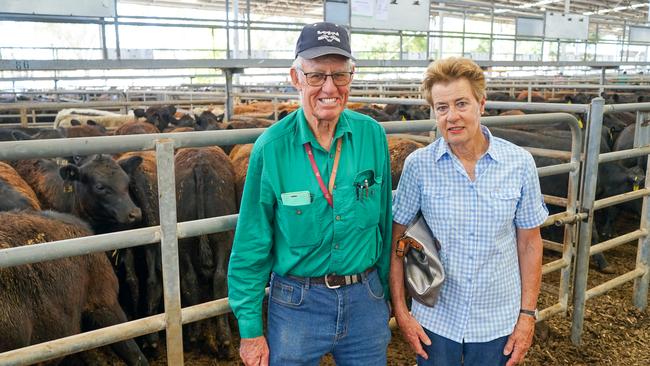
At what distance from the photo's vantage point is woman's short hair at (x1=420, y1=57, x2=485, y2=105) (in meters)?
2.18

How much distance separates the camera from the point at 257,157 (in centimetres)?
200

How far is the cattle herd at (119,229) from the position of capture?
10.5 feet

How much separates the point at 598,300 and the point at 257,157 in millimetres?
4215

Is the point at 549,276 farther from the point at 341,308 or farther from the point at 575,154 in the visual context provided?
the point at 341,308

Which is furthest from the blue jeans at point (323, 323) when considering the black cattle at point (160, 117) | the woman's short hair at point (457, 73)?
the black cattle at point (160, 117)

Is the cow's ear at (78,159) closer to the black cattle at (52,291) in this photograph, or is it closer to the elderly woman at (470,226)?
the black cattle at (52,291)

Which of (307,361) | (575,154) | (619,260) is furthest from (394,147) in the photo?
(307,361)

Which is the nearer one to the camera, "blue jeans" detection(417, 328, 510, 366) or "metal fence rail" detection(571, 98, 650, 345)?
"blue jeans" detection(417, 328, 510, 366)

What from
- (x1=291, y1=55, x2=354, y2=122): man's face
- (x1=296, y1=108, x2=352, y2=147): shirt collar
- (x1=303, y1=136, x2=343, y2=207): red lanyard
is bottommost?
(x1=303, y1=136, x2=343, y2=207): red lanyard

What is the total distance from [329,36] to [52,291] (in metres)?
2.31

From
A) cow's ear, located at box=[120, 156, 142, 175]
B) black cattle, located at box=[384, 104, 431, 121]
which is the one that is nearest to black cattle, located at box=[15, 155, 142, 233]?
cow's ear, located at box=[120, 156, 142, 175]

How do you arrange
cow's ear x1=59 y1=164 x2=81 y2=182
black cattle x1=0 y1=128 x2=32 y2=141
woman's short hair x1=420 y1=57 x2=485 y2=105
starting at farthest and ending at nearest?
black cattle x1=0 y1=128 x2=32 y2=141 → cow's ear x1=59 y1=164 x2=81 y2=182 → woman's short hair x1=420 y1=57 x2=485 y2=105

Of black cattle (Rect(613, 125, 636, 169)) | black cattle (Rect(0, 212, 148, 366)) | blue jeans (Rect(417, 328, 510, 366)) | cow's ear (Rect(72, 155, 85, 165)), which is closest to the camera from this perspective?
blue jeans (Rect(417, 328, 510, 366))

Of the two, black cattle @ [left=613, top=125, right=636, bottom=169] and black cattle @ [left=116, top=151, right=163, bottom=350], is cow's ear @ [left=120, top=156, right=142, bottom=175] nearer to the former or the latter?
black cattle @ [left=116, top=151, right=163, bottom=350]
